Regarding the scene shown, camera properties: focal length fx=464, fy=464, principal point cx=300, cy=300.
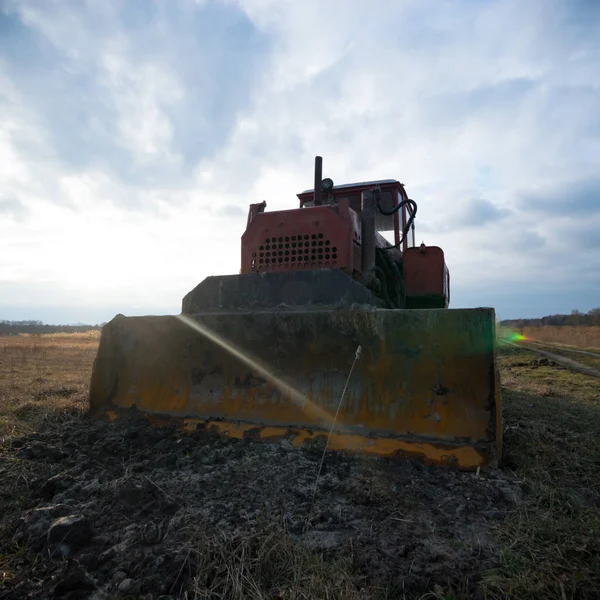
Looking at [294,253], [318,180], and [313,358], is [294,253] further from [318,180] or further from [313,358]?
[313,358]

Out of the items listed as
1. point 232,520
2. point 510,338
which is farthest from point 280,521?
point 510,338

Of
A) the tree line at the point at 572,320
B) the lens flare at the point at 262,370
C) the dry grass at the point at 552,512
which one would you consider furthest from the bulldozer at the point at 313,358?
the tree line at the point at 572,320

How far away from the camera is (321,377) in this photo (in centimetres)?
377

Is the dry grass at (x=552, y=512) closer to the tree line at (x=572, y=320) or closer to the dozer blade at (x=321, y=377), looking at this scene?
the dozer blade at (x=321, y=377)

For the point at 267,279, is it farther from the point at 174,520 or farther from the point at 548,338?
the point at 548,338

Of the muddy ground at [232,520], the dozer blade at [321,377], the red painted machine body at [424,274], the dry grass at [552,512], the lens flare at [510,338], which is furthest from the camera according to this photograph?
the lens flare at [510,338]

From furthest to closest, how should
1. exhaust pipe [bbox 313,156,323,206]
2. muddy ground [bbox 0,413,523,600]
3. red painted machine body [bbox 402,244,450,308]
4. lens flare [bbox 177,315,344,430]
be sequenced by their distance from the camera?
red painted machine body [bbox 402,244,450,308]
exhaust pipe [bbox 313,156,323,206]
lens flare [bbox 177,315,344,430]
muddy ground [bbox 0,413,523,600]

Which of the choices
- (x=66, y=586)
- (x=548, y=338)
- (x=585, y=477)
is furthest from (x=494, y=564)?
(x=548, y=338)

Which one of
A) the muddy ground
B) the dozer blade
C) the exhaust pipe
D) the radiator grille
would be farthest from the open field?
the exhaust pipe

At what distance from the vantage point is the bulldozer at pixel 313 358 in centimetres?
329

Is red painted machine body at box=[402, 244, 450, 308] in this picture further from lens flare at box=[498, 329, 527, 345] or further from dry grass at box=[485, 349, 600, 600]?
lens flare at box=[498, 329, 527, 345]

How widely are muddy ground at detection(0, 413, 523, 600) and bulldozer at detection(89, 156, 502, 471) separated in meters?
0.26

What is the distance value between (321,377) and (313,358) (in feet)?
0.57

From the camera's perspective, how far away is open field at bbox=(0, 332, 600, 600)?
1.90 m
